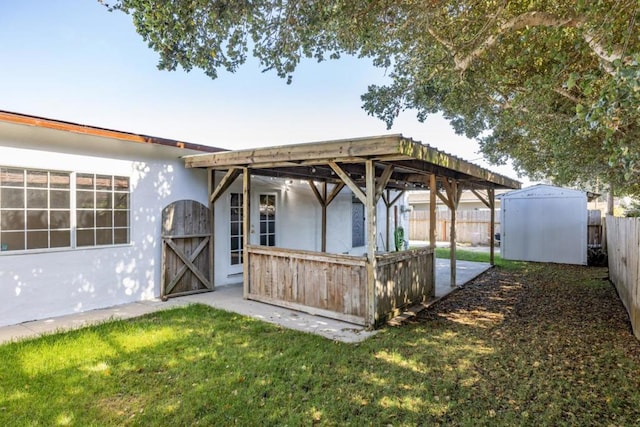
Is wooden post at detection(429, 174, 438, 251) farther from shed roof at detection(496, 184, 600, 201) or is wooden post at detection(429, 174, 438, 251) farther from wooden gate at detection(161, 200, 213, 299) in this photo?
shed roof at detection(496, 184, 600, 201)

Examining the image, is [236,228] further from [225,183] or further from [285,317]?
[285,317]

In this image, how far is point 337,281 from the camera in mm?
5184

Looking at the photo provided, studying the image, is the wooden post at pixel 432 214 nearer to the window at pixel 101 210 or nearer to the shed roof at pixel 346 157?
Result: the shed roof at pixel 346 157

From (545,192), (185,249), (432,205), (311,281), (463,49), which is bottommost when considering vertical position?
(311,281)

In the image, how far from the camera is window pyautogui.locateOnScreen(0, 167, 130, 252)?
15.6 feet

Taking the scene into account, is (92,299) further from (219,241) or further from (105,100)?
(105,100)

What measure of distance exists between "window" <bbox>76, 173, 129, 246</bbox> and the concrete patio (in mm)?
1132

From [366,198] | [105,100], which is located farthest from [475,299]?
[105,100]

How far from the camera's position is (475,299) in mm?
6617

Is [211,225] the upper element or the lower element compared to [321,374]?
upper

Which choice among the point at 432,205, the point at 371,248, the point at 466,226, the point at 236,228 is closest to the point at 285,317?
the point at 371,248

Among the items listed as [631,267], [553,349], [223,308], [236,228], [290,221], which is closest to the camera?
[553,349]

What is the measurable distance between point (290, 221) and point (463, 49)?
541 centimetres

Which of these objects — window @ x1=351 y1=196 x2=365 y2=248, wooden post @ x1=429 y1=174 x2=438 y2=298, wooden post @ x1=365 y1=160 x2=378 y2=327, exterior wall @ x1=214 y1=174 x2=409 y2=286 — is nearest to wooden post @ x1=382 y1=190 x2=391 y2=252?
window @ x1=351 y1=196 x2=365 y2=248
